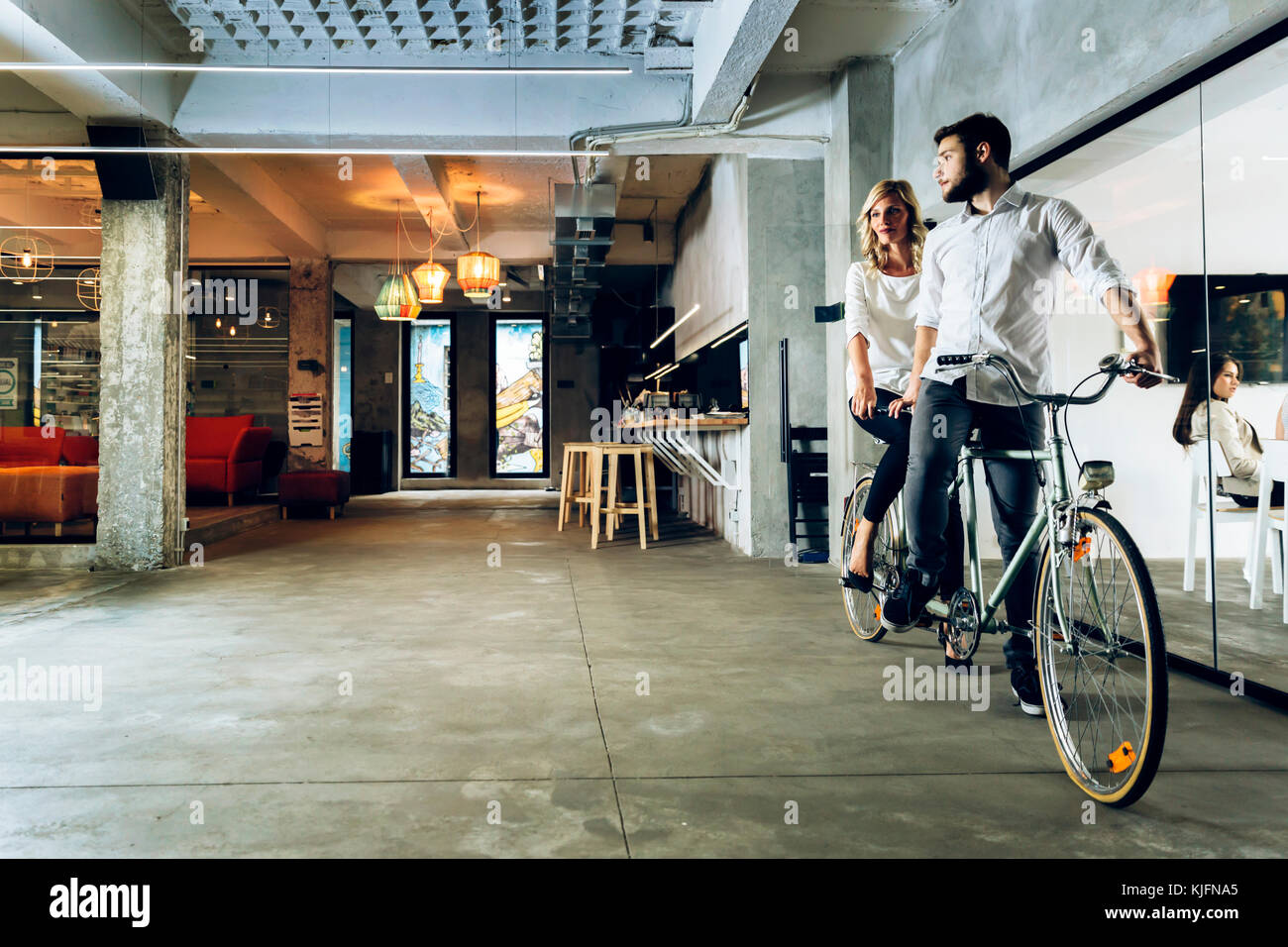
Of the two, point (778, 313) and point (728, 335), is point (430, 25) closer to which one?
point (778, 313)

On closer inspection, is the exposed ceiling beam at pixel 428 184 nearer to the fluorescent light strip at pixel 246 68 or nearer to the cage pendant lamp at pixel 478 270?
the cage pendant lamp at pixel 478 270

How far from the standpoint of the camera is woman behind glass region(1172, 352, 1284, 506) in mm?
2859

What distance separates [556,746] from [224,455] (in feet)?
29.4

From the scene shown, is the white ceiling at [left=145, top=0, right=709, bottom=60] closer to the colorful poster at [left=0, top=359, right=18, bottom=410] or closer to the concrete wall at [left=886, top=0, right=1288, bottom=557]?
the concrete wall at [left=886, top=0, right=1288, bottom=557]

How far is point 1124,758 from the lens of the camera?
183cm

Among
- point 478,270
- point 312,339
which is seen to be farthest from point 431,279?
point 312,339

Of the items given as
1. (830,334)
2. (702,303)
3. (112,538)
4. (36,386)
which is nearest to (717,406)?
(702,303)

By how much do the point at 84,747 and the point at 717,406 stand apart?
5969 mm

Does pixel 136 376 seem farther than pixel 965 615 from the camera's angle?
Yes

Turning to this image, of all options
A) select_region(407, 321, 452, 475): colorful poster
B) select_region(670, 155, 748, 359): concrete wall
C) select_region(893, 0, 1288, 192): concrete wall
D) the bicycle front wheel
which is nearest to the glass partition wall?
select_region(893, 0, 1288, 192): concrete wall

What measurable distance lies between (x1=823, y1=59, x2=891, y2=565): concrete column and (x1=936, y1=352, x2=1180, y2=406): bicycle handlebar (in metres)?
2.86

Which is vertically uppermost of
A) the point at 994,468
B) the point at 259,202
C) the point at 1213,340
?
the point at 259,202

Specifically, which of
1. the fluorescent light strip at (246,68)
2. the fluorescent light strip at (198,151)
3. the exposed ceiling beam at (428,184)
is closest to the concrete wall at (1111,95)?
the fluorescent light strip at (246,68)

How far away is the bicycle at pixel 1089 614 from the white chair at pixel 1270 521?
591 millimetres
